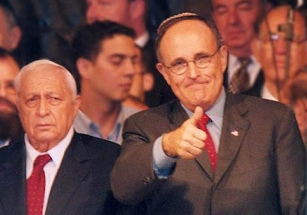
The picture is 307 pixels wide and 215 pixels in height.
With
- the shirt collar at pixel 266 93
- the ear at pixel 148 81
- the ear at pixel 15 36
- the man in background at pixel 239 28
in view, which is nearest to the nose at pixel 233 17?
the man in background at pixel 239 28

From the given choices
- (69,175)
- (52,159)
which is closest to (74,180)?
(69,175)

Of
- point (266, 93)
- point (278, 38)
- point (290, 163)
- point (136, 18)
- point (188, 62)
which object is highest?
point (188, 62)

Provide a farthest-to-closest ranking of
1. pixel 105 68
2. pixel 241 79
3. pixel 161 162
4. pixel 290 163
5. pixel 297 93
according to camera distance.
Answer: pixel 105 68 → pixel 241 79 → pixel 297 93 → pixel 290 163 → pixel 161 162

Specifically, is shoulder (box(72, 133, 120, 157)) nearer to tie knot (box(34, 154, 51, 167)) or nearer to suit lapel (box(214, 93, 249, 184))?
tie knot (box(34, 154, 51, 167))

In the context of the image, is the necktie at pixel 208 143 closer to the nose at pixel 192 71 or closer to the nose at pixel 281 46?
the nose at pixel 192 71

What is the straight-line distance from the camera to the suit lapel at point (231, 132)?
3025mm

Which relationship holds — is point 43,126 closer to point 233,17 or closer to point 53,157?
point 53,157

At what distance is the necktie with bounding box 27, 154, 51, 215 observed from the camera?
3.25 metres

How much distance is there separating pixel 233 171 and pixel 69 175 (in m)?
0.63

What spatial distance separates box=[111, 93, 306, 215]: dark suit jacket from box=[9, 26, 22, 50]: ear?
49.9 inches

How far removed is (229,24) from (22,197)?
1390mm

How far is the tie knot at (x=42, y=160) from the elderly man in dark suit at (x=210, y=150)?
1.21ft

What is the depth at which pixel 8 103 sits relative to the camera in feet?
13.6

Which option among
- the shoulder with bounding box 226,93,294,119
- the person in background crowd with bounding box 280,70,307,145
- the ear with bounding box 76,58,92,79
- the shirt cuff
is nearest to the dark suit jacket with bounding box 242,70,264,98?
the person in background crowd with bounding box 280,70,307,145
